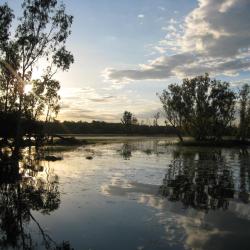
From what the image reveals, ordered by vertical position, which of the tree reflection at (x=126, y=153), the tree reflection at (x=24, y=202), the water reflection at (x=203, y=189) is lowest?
the tree reflection at (x=24, y=202)

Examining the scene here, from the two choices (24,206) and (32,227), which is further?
(24,206)

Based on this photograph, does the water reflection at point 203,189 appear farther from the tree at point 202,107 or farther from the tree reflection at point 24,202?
the tree at point 202,107

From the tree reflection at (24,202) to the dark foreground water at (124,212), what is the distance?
0.03 meters

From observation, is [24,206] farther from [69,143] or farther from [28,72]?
[69,143]

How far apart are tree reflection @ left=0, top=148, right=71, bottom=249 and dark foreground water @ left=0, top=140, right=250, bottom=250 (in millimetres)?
28

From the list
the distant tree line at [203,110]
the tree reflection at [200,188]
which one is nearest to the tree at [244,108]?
the distant tree line at [203,110]

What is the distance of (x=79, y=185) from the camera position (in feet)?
74.4

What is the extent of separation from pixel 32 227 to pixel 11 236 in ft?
3.83

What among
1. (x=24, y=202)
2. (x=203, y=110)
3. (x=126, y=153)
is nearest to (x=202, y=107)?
(x=203, y=110)

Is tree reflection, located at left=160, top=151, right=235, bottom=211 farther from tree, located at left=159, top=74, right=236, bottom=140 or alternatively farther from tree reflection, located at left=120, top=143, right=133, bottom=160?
tree, located at left=159, top=74, right=236, bottom=140

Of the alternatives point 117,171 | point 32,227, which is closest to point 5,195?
point 32,227

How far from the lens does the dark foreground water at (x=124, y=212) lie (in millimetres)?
11609

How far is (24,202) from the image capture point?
1725 centimetres

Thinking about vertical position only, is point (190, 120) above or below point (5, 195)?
above
